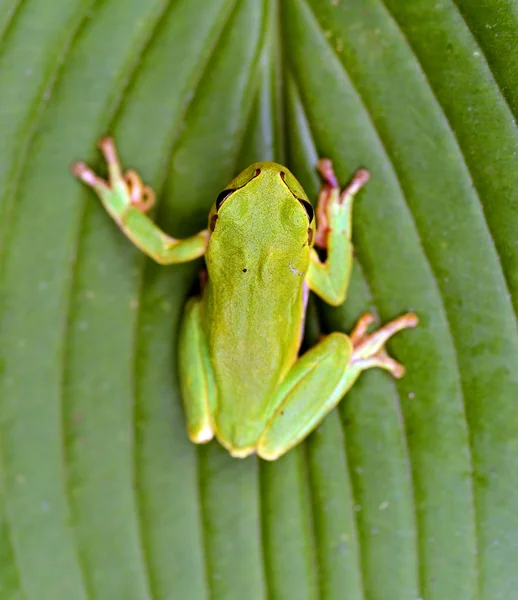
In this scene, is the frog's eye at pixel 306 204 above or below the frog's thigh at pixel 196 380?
above

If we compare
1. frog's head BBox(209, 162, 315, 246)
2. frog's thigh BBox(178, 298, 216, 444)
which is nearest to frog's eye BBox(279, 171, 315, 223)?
frog's head BBox(209, 162, 315, 246)

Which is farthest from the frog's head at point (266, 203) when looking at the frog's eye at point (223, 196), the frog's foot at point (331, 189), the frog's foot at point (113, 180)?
the frog's foot at point (113, 180)

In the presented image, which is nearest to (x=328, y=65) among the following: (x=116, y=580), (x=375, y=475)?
(x=375, y=475)

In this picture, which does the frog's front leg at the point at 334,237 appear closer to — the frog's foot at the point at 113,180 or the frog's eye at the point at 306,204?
the frog's eye at the point at 306,204

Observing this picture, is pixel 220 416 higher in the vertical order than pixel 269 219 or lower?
lower

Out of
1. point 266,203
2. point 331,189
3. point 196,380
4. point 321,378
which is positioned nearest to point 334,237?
point 331,189

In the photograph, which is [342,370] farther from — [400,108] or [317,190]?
[400,108]
